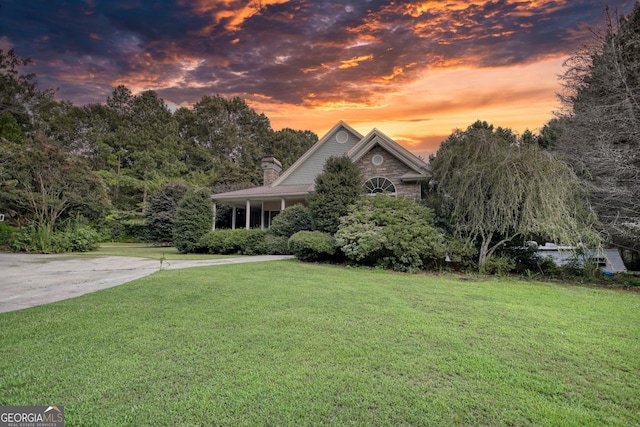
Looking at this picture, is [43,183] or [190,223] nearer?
[43,183]

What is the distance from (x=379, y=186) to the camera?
1543 cm

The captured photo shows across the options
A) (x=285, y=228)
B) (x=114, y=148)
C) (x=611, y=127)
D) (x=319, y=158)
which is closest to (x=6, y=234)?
(x=285, y=228)

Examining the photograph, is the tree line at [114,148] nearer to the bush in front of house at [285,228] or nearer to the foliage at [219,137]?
the foliage at [219,137]

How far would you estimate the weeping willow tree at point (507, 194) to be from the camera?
8.57 meters

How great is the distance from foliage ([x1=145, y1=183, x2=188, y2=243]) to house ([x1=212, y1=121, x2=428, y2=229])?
141 inches

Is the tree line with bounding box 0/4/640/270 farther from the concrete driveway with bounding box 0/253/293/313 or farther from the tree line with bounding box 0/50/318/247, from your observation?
the concrete driveway with bounding box 0/253/293/313

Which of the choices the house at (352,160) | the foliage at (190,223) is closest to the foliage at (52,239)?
the foliage at (190,223)

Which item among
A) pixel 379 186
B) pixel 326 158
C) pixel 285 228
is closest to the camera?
pixel 285 228

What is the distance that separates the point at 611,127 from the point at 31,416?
1541cm

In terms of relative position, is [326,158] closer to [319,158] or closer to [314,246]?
[319,158]

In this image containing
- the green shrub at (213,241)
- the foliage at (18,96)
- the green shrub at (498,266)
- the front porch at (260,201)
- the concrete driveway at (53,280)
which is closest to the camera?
the concrete driveway at (53,280)

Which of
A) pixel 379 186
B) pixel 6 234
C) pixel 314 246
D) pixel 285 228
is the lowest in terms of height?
pixel 6 234

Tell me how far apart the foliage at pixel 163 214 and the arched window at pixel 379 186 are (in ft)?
43.4

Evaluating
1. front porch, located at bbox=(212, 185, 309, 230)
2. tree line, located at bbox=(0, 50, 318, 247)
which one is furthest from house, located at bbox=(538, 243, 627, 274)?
tree line, located at bbox=(0, 50, 318, 247)
